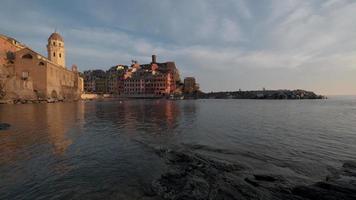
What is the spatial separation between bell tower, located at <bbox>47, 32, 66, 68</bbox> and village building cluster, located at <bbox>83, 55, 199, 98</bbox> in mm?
44255

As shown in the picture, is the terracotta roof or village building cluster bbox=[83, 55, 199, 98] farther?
village building cluster bbox=[83, 55, 199, 98]

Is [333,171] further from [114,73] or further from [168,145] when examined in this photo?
[114,73]

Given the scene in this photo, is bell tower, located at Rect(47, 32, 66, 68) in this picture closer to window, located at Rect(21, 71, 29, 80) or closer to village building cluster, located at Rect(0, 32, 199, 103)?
village building cluster, located at Rect(0, 32, 199, 103)

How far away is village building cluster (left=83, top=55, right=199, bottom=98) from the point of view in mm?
155125

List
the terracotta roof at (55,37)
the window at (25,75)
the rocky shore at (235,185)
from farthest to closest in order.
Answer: the terracotta roof at (55,37)
the window at (25,75)
the rocky shore at (235,185)

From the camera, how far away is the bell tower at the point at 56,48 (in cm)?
12031

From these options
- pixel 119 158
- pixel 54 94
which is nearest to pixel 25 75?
pixel 54 94

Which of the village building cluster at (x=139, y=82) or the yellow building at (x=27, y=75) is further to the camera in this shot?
the village building cluster at (x=139, y=82)

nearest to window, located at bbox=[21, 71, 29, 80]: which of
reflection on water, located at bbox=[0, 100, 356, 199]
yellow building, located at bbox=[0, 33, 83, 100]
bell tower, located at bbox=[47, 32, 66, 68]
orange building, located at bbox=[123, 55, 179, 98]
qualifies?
yellow building, located at bbox=[0, 33, 83, 100]

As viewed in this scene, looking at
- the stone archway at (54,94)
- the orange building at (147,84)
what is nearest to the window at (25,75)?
the stone archway at (54,94)

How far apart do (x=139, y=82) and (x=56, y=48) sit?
179 feet

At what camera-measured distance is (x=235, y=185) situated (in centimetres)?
956

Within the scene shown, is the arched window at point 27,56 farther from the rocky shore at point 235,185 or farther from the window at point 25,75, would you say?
the rocky shore at point 235,185

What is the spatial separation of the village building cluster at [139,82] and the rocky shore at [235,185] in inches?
5492
